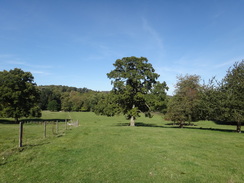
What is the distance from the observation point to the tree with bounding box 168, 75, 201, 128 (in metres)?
31.3

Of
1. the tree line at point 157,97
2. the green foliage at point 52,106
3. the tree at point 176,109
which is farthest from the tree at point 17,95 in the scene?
the green foliage at point 52,106

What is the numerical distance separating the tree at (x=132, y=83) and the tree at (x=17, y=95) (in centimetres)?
2377

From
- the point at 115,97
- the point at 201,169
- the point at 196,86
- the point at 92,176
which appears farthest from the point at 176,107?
the point at 92,176

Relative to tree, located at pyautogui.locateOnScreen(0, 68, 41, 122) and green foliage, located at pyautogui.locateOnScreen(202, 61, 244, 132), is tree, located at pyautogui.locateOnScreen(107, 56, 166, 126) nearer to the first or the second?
green foliage, located at pyautogui.locateOnScreen(202, 61, 244, 132)

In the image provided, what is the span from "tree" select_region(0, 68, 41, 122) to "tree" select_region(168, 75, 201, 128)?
32.9 metres

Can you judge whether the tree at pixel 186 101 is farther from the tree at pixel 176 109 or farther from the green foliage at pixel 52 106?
the green foliage at pixel 52 106

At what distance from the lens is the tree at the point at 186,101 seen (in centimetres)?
3133

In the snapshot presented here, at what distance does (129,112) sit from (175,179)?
24106mm

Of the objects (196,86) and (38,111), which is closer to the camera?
(196,86)

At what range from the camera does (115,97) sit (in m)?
30.5

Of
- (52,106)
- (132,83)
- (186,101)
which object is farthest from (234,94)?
(52,106)

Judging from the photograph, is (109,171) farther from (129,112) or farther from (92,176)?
(129,112)

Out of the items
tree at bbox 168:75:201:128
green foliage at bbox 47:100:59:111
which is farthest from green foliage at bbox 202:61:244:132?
green foliage at bbox 47:100:59:111

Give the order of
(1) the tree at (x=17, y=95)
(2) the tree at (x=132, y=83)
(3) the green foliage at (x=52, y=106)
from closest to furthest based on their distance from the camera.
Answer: (2) the tree at (x=132, y=83), (1) the tree at (x=17, y=95), (3) the green foliage at (x=52, y=106)
